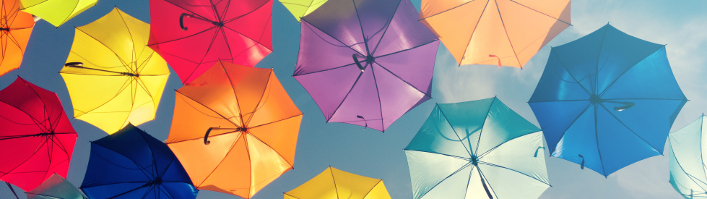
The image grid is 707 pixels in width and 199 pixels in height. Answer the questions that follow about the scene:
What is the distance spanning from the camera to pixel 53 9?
794 centimetres

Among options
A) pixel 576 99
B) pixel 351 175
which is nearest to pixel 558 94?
pixel 576 99

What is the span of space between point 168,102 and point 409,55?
6883mm

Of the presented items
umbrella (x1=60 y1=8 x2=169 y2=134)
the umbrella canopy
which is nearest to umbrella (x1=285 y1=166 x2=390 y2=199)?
umbrella (x1=60 y1=8 x2=169 y2=134)

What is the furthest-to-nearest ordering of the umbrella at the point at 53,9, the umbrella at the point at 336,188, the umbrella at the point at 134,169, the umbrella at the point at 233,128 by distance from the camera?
the umbrella at the point at 336,188 → the umbrella at the point at 53,9 → the umbrella at the point at 233,128 → the umbrella at the point at 134,169

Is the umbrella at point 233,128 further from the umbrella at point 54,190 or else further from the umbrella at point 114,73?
the umbrella at point 54,190

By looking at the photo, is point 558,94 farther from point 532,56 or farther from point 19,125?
point 19,125

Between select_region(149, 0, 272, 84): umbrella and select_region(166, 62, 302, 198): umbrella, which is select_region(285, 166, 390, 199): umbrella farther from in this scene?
select_region(149, 0, 272, 84): umbrella

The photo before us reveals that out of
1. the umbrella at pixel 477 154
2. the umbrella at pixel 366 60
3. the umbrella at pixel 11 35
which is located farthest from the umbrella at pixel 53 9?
the umbrella at pixel 477 154

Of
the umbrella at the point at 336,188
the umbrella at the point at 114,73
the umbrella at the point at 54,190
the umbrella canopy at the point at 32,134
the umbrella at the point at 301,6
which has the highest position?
the umbrella at the point at 301,6

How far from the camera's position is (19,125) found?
25.6ft

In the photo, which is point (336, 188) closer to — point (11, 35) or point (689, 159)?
point (689, 159)

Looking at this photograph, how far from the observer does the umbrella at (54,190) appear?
284 inches

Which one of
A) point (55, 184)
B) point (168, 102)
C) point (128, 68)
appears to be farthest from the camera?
point (168, 102)

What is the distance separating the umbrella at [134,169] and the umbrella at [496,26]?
716cm
